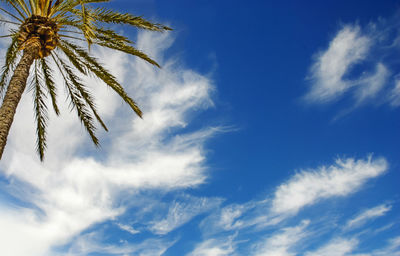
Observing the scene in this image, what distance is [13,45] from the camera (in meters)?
7.75

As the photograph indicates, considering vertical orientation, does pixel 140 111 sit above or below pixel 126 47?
below

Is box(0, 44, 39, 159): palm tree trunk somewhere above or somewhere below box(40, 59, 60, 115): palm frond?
below

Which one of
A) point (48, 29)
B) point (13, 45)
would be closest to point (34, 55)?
point (48, 29)

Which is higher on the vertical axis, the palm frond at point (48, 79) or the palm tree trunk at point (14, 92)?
the palm frond at point (48, 79)

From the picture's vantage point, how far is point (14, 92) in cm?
609

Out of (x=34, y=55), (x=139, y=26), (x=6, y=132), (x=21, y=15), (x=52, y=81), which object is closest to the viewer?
(x=6, y=132)

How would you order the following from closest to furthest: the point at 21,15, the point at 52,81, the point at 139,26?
the point at 21,15 < the point at 139,26 < the point at 52,81

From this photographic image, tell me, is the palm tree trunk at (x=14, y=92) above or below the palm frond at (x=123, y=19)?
below

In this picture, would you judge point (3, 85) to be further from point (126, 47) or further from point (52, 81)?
point (126, 47)

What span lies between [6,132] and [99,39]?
3796 millimetres

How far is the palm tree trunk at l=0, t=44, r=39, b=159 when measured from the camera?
556cm

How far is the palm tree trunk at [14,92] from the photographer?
556cm

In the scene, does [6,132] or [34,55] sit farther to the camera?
[34,55]

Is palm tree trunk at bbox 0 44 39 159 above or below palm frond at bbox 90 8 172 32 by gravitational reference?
below
